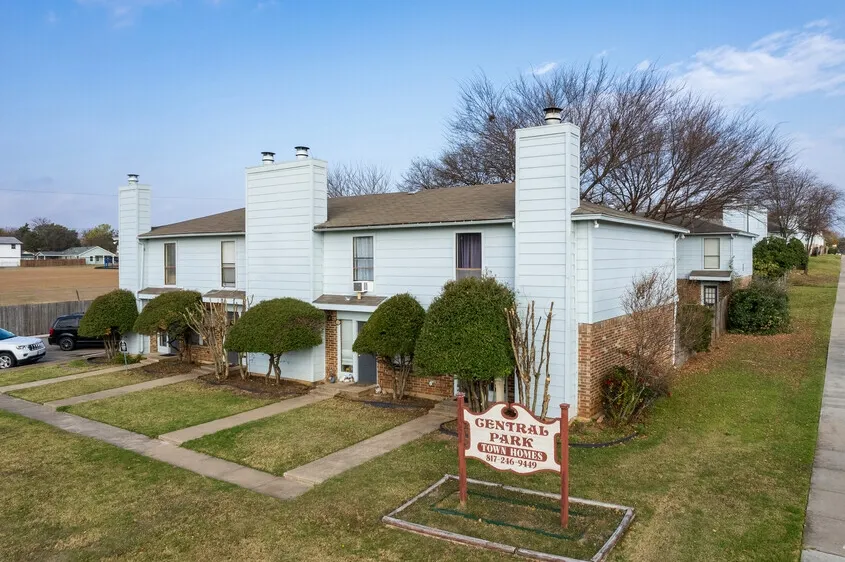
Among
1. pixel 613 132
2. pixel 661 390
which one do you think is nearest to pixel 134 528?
pixel 661 390

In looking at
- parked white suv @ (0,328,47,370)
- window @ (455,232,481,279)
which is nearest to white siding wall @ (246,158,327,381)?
window @ (455,232,481,279)

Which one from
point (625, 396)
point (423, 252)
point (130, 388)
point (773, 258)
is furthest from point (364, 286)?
point (773, 258)

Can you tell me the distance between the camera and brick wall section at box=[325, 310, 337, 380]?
1684 cm

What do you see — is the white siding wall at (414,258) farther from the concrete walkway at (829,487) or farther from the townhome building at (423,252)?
the concrete walkway at (829,487)

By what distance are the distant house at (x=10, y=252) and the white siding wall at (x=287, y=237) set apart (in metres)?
99.1

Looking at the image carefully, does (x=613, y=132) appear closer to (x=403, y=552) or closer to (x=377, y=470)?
(x=377, y=470)

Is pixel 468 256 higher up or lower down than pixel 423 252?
lower down

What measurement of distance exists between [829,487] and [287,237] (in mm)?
13680

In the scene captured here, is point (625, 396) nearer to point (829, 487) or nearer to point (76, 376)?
point (829, 487)

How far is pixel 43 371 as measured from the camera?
19.6 m

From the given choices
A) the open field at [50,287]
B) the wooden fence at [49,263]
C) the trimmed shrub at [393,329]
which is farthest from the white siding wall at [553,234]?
the wooden fence at [49,263]

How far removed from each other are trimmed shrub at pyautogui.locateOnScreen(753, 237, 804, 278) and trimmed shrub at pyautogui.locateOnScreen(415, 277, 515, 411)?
103 feet

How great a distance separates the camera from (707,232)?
97.9ft

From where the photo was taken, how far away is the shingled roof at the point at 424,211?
13.8m
